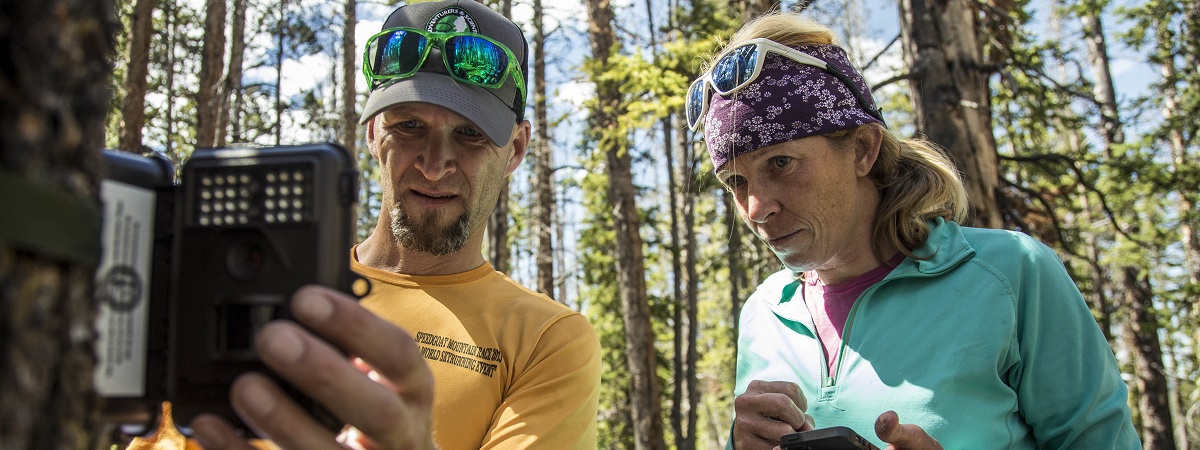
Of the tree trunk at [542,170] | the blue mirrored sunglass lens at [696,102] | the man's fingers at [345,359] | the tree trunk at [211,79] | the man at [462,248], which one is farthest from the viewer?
the tree trunk at [542,170]

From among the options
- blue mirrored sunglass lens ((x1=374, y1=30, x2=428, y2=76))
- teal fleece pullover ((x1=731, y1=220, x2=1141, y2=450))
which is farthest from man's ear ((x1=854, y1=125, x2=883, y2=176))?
blue mirrored sunglass lens ((x1=374, y1=30, x2=428, y2=76))

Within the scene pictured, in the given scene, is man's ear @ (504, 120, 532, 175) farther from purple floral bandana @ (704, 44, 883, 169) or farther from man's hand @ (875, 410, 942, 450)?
man's hand @ (875, 410, 942, 450)

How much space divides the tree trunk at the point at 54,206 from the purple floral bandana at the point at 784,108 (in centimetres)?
219

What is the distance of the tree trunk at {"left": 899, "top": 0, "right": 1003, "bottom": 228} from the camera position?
528 centimetres

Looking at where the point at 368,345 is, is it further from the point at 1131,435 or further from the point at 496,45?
the point at 1131,435

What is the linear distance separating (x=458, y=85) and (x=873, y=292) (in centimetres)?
149

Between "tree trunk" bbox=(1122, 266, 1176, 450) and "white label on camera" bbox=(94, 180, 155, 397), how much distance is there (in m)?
15.9

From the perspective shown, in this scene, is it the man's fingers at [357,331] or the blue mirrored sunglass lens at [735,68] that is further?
the blue mirrored sunglass lens at [735,68]

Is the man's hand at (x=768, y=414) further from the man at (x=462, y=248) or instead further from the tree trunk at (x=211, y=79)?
the tree trunk at (x=211, y=79)

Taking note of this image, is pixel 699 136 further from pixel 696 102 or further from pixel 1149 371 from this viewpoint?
pixel 1149 371

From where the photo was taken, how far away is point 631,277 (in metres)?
13.0

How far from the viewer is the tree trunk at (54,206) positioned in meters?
0.72

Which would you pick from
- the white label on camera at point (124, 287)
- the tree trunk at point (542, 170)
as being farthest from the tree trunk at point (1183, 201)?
the white label on camera at point (124, 287)

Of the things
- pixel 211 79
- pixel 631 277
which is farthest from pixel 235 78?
pixel 631 277
